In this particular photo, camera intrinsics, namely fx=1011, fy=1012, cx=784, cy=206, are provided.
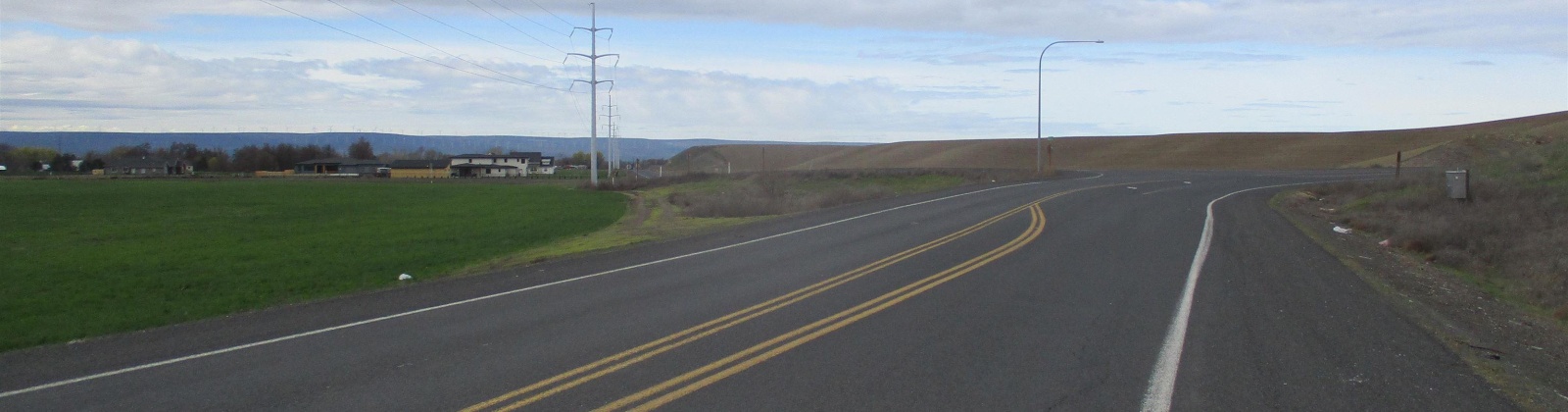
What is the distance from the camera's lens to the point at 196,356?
31.2 feet

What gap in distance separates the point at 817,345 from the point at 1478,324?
23.8 ft

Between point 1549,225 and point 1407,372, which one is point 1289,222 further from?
point 1407,372

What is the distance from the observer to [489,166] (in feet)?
469

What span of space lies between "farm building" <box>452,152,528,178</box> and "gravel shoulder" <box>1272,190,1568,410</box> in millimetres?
128814

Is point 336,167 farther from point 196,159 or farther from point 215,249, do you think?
point 215,249

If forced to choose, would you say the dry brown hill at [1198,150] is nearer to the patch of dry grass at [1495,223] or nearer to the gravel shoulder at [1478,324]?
the patch of dry grass at [1495,223]

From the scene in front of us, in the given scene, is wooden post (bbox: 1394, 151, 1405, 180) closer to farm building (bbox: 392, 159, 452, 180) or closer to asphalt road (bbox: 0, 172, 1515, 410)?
asphalt road (bbox: 0, 172, 1515, 410)

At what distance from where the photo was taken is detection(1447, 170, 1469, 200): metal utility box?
77.2ft

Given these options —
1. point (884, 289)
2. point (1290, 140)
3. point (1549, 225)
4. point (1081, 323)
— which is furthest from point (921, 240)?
point (1290, 140)

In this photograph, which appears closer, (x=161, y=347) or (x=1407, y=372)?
(x=1407, y=372)

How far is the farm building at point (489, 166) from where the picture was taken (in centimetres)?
13725

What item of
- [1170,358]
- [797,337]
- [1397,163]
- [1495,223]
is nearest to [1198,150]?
[1397,163]

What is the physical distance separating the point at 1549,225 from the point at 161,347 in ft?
70.6

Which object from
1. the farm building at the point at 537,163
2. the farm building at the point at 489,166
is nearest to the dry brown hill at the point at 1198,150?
the farm building at the point at 489,166
